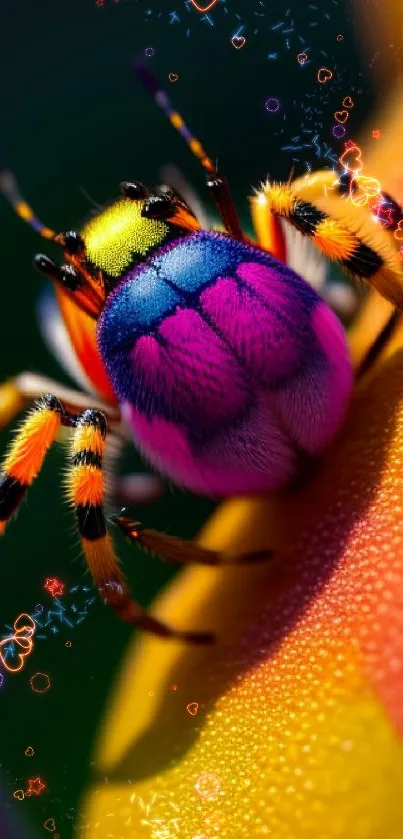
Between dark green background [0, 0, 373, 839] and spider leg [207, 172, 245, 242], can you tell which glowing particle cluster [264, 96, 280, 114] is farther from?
spider leg [207, 172, 245, 242]

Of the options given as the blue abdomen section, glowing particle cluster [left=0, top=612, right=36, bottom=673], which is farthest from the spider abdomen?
glowing particle cluster [left=0, top=612, right=36, bottom=673]

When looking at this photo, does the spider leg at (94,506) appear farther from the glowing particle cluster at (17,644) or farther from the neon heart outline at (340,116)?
the neon heart outline at (340,116)

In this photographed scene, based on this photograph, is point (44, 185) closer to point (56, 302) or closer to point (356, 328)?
point (56, 302)

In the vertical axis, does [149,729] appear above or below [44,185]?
below

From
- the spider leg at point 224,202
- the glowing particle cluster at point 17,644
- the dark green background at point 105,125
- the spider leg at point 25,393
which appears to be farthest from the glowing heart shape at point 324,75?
the glowing particle cluster at point 17,644

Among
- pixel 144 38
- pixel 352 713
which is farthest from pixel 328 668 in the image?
A: pixel 144 38

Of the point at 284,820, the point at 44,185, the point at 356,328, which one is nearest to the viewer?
the point at 284,820

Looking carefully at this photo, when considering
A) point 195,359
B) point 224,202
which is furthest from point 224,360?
point 224,202
